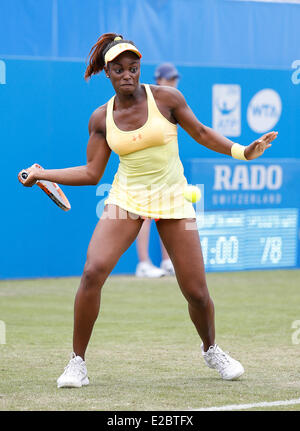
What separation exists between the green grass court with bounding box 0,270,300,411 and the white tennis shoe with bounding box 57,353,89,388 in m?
0.05

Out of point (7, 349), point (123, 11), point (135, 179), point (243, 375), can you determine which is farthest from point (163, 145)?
point (123, 11)

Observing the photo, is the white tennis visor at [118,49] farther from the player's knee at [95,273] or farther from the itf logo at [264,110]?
the itf logo at [264,110]

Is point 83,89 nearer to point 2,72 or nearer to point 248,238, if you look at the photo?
point 2,72

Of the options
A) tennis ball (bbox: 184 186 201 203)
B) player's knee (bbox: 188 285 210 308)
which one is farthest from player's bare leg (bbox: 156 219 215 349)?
tennis ball (bbox: 184 186 201 203)

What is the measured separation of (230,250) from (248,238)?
0.87 ft

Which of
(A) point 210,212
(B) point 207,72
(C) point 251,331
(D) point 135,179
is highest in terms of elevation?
(B) point 207,72

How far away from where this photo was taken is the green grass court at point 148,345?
203 inches

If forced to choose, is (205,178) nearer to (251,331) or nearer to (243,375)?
(251,331)

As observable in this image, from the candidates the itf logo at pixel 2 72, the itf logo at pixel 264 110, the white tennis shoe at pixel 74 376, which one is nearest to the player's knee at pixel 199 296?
the white tennis shoe at pixel 74 376

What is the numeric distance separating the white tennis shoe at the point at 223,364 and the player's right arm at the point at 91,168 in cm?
124

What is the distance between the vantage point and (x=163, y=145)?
5.50 m

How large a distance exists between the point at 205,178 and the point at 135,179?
18.0ft

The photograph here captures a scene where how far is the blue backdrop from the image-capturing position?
10.3 meters

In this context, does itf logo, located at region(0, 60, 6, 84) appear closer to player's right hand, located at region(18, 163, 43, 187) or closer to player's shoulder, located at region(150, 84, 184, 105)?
player's right hand, located at region(18, 163, 43, 187)
